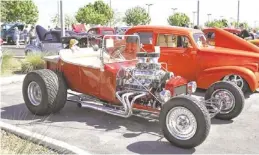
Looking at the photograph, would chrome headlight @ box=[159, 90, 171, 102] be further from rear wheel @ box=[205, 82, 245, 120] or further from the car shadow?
rear wheel @ box=[205, 82, 245, 120]

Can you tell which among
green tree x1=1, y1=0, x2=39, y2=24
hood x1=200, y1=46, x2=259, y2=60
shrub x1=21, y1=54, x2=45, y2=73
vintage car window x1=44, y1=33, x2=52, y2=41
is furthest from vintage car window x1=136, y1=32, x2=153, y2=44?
green tree x1=1, y1=0, x2=39, y2=24

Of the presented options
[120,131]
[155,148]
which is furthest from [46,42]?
[155,148]

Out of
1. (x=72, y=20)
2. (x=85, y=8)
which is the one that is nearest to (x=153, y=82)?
(x=85, y=8)

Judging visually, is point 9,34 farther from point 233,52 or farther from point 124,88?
point 124,88

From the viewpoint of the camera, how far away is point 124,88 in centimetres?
592

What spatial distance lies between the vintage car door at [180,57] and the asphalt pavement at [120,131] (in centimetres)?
182

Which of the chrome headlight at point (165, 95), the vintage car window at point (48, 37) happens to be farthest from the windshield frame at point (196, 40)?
the vintage car window at point (48, 37)

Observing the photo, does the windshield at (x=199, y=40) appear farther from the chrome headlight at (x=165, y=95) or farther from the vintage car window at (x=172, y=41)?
the chrome headlight at (x=165, y=95)

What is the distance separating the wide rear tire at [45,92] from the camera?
20.2 ft

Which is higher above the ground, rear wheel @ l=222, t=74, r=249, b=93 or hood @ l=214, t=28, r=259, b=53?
hood @ l=214, t=28, r=259, b=53

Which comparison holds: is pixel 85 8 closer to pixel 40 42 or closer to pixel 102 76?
pixel 40 42

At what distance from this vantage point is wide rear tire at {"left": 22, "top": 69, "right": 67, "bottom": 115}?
615 cm

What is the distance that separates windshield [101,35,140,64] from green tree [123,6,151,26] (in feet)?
173

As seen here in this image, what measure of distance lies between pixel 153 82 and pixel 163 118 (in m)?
0.90
